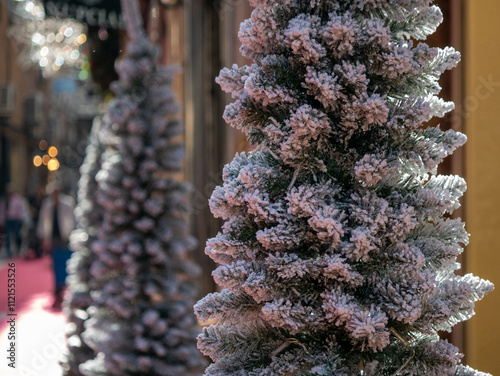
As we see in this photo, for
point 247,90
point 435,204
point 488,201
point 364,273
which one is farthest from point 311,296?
point 488,201

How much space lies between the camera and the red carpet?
7312mm

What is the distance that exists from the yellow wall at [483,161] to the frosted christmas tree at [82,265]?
12.9ft

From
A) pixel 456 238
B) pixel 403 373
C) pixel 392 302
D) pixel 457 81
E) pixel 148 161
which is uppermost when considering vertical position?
pixel 148 161

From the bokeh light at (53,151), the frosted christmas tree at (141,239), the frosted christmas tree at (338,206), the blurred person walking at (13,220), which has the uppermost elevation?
the bokeh light at (53,151)

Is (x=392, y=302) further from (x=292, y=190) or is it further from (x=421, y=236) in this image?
(x=292, y=190)

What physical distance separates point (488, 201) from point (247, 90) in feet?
5.46

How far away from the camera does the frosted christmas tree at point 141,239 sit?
18.0ft

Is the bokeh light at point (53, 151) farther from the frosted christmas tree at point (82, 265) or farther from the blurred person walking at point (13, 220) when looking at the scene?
the frosted christmas tree at point (82, 265)

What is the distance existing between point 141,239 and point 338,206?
397 cm

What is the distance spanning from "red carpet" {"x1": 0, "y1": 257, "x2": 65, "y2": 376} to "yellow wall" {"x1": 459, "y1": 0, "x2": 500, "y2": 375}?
5.16 metres

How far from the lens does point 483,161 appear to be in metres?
3.12

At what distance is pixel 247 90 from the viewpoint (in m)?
1.99

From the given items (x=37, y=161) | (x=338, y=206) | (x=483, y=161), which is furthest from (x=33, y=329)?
(x=37, y=161)

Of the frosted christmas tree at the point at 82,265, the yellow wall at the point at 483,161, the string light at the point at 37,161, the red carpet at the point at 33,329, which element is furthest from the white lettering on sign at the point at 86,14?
the string light at the point at 37,161
